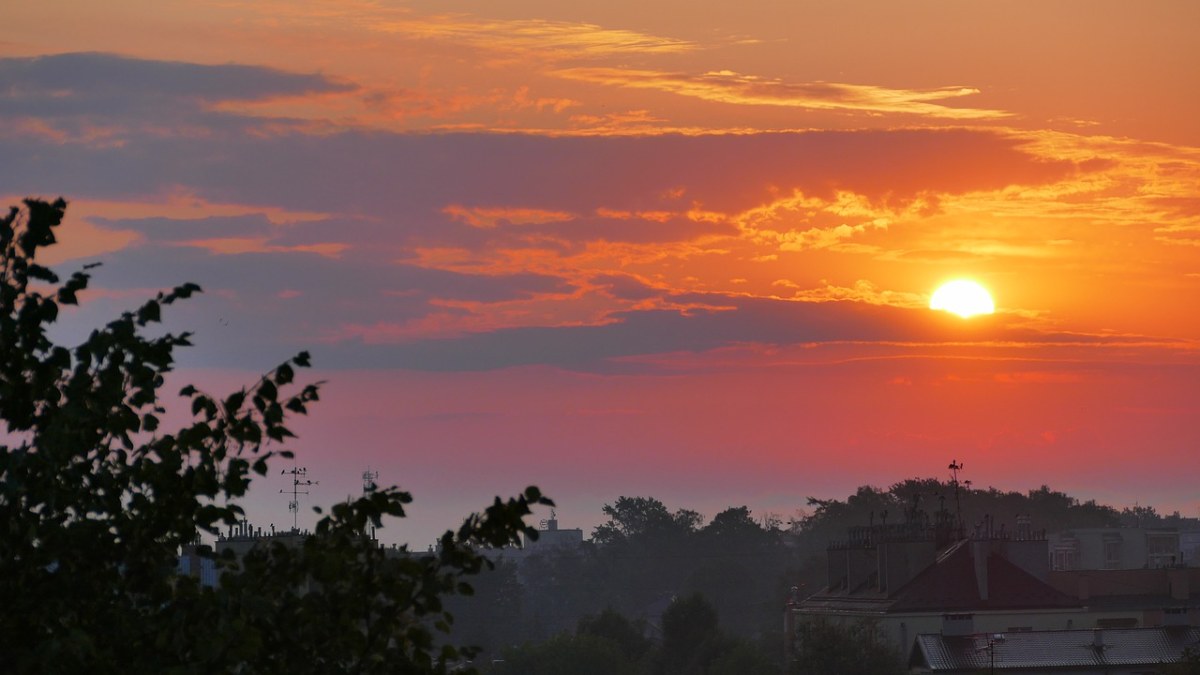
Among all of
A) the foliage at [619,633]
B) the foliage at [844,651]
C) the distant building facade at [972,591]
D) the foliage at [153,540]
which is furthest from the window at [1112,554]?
the foliage at [153,540]

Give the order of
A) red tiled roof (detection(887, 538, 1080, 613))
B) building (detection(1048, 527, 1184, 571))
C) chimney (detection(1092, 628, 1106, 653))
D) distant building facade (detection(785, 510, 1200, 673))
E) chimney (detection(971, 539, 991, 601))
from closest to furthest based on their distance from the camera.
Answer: chimney (detection(1092, 628, 1106, 653)) < distant building facade (detection(785, 510, 1200, 673)) < red tiled roof (detection(887, 538, 1080, 613)) < chimney (detection(971, 539, 991, 601)) < building (detection(1048, 527, 1184, 571))

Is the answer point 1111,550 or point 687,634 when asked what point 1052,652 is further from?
point 1111,550

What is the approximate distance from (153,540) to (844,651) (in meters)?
98.1

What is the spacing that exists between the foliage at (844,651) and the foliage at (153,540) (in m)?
95.4

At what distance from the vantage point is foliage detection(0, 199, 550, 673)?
39.6 feet

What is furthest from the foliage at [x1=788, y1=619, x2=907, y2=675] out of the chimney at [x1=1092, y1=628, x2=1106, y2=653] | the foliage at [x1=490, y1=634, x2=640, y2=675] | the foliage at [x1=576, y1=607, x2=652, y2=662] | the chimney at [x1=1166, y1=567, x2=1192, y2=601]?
the foliage at [x1=576, y1=607, x2=652, y2=662]

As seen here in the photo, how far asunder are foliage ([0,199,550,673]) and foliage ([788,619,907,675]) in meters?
95.4

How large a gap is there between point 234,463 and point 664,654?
121914 mm

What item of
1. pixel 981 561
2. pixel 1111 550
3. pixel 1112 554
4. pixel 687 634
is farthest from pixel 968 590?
pixel 1111 550

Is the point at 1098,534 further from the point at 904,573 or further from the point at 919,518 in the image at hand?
the point at 904,573

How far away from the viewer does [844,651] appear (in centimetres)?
10794

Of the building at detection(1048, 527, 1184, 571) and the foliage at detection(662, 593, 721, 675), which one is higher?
the building at detection(1048, 527, 1184, 571)

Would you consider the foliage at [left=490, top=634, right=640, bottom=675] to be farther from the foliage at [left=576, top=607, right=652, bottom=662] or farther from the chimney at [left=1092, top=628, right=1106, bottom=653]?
the chimney at [left=1092, top=628, right=1106, bottom=653]

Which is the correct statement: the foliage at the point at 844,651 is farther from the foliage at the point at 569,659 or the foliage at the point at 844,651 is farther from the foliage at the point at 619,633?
the foliage at the point at 619,633
